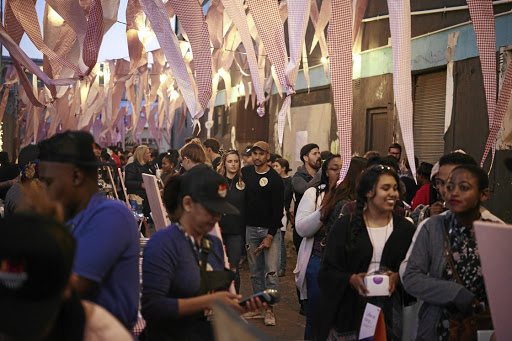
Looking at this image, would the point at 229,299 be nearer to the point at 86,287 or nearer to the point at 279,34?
the point at 86,287

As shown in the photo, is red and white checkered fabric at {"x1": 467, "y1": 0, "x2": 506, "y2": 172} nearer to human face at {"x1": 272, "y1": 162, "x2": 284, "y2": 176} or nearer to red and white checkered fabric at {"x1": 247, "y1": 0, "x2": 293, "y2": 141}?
red and white checkered fabric at {"x1": 247, "y1": 0, "x2": 293, "y2": 141}

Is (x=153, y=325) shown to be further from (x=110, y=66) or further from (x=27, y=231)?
(x=110, y=66)

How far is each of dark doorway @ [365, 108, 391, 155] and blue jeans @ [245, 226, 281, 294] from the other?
762cm

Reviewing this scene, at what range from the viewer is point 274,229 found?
8773mm

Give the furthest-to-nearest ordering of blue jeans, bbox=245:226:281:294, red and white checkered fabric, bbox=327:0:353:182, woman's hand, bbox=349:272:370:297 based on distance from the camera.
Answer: blue jeans, bbox=245:226:281:294 → red and white checkered fabric, bbox=327:0:353:182 → woman's hand, bbox=349:272:370:297

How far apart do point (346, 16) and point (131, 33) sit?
231 inches

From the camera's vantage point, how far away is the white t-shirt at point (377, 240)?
461 centimetres

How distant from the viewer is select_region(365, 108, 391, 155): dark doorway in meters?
16.2

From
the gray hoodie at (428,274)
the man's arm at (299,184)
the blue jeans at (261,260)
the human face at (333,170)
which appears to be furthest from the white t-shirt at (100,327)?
the man's arm at (299,184)

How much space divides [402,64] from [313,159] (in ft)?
16.2

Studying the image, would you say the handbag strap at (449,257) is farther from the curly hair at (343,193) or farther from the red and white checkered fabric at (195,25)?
the red and white checkered fabric at (195,25)

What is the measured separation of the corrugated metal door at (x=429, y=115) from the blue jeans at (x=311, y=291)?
27.6ft

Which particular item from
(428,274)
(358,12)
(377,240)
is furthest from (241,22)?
(428,274)

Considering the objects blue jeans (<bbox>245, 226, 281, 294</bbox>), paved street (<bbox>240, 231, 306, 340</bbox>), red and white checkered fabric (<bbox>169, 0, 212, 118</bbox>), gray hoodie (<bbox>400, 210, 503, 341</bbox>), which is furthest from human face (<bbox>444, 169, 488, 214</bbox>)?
blue jeans (<bbox>245, 226, 281, 294</bbox>)
